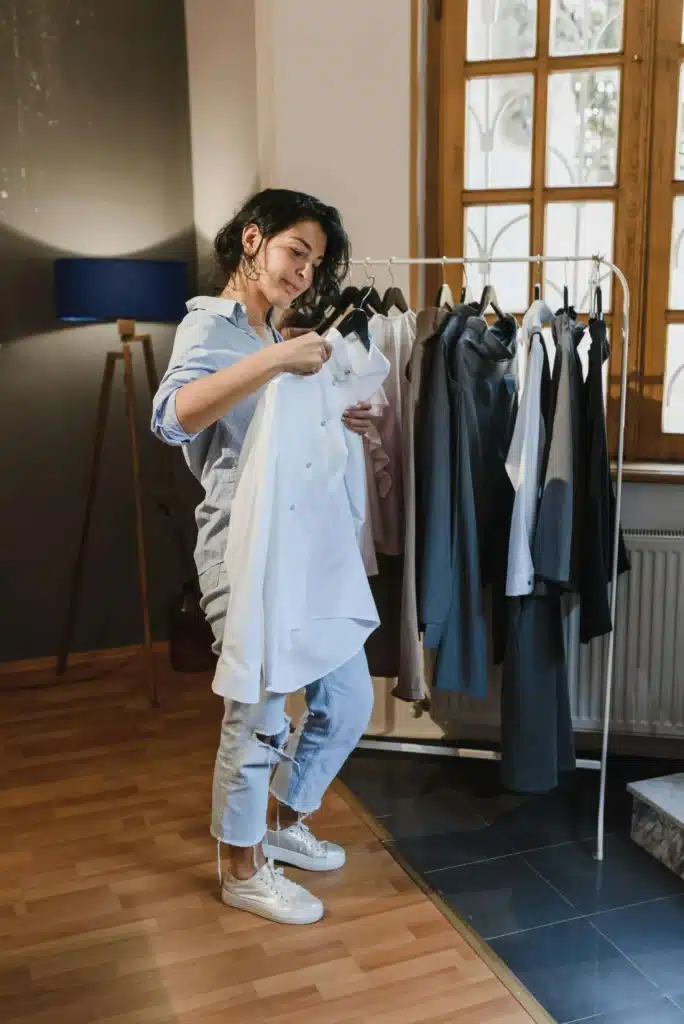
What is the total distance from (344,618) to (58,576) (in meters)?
1.89

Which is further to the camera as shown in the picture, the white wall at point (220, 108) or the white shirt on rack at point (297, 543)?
Answer: the white wall at point (220, 108)

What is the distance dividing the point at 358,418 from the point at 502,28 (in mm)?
1371

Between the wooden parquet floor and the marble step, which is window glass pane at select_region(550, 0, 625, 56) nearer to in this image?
the marble step

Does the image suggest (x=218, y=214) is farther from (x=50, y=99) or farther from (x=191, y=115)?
(x=50, y=99)

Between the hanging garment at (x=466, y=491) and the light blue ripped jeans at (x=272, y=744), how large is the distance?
329mm

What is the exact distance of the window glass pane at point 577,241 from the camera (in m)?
2.73

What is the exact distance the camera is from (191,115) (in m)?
3.48

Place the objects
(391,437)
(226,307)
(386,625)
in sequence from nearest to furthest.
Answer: (226,307) → (391,437) → (386,625)

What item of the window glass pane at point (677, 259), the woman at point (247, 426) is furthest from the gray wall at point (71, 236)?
the window glass pane at point (677, 259)

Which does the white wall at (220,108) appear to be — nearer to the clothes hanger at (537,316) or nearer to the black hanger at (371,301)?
the black hanger at (371,301)

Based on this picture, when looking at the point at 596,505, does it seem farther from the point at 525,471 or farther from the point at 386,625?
the point at 386,625

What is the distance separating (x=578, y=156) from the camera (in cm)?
271

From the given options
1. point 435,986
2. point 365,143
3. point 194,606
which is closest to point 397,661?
point 435,986

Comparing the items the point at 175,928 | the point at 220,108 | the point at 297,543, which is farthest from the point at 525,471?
the point at 220,108
